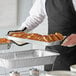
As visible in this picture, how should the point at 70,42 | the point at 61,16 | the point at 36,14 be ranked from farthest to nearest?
the point at 36,14 < the point at 61,16 < the point at 70,42

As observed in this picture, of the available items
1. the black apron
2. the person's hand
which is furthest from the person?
the person's hand

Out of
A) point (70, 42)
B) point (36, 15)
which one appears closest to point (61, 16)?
point (36, 15)

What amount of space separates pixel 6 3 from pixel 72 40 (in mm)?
1449

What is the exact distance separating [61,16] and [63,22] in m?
0.03

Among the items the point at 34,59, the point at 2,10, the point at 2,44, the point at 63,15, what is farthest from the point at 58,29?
the point at 2,10

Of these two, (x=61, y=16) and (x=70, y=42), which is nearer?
(x=70, y=42)

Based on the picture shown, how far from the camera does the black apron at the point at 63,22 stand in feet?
4.33

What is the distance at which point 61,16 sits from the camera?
134 centimetres

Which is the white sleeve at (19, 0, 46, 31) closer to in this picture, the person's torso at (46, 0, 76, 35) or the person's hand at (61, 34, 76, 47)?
the person's torso at (46, 0, 76, 35)

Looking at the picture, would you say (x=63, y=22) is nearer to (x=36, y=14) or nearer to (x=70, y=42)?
(x=36, y=14)

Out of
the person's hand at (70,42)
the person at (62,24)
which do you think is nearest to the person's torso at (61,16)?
the person at (62,24)

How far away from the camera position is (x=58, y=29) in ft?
4.51

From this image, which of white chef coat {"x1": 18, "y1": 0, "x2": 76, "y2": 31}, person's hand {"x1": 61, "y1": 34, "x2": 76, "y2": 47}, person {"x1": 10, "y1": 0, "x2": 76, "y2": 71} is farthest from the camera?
white chef coat {"x1": 18, "y1": 0, "x2": 76, "y2": 31}

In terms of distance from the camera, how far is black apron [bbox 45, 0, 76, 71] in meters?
1.32
